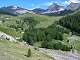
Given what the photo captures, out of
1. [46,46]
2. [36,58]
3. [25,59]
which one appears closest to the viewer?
[25,59]

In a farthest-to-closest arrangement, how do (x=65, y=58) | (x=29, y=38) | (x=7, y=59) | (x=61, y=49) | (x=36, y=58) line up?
(x=29, y=38), (x=61, y=49), (x=65, y=58), (x=36, y=58), (x=7, y=59)

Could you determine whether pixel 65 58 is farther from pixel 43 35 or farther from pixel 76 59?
pixel 43 35

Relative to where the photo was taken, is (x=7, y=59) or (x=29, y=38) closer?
(x=7, y=59)

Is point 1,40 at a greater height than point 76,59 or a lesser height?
greater

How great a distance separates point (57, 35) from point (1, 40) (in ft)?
209

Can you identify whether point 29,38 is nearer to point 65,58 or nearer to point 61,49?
point 61,49

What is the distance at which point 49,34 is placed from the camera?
13425 centimetres

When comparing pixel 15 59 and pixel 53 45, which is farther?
pixel 53 45

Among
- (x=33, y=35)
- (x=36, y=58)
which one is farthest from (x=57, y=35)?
(x=36, y=58)

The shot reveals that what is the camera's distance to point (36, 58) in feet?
181

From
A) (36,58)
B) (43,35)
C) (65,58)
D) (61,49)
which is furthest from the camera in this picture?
(43,35)

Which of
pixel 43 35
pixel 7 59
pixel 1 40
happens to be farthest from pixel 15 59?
pixel 43 35

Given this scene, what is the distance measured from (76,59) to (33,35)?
57.6m

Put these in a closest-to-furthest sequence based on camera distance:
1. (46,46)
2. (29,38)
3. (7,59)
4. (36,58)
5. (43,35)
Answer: (7,59) → (36,58) → (46,46) → (29,38) → (43,35)
